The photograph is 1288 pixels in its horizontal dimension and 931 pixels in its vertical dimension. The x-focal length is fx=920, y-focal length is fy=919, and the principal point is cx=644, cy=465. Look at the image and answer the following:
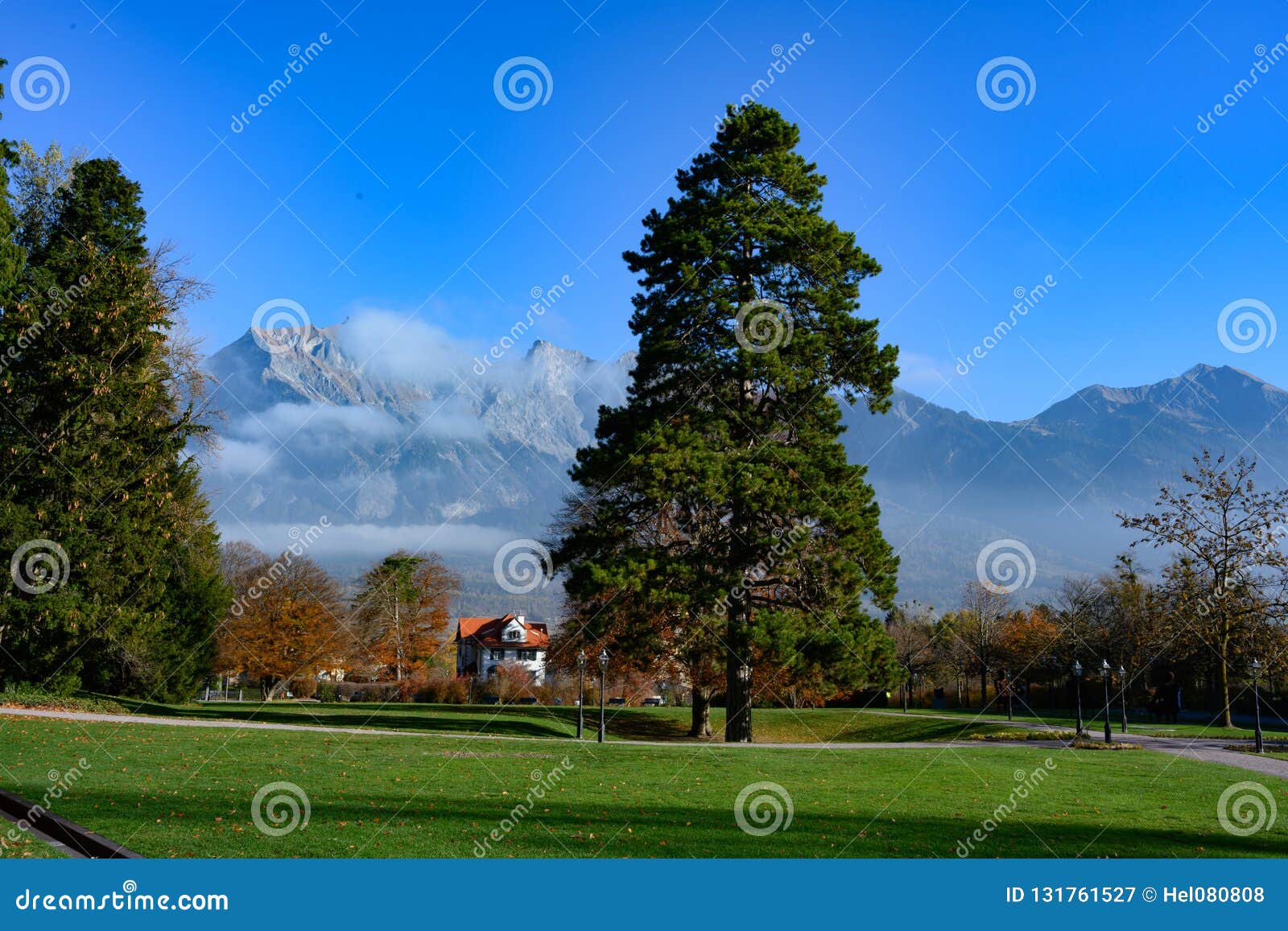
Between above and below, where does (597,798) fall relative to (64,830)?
below

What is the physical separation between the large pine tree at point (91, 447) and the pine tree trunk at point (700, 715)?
67.5 feet

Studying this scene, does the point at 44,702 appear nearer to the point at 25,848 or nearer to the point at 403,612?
the point at 25,848

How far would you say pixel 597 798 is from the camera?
48.7 feet

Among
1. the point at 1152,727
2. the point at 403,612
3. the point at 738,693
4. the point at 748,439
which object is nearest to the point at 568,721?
the point at 738,693

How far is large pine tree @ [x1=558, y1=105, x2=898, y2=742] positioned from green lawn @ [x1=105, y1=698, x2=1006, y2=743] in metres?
7.18

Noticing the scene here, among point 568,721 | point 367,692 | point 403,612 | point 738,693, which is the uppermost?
point 403,612

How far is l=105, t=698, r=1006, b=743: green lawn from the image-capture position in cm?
3356

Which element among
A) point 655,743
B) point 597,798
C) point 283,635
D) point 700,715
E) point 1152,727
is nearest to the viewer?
point 597,798

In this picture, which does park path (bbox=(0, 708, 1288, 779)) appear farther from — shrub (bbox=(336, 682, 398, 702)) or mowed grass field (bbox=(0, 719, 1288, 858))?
shrub (bbox=(336, 682, 398, 702))

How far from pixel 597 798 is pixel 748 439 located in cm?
1769

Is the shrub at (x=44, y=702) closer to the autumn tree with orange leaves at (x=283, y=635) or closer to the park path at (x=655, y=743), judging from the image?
the park path at (x=655, y=743)

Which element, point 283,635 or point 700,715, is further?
point 283,635

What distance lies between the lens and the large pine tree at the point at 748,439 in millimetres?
28250

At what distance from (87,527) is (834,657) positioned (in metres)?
26.2
